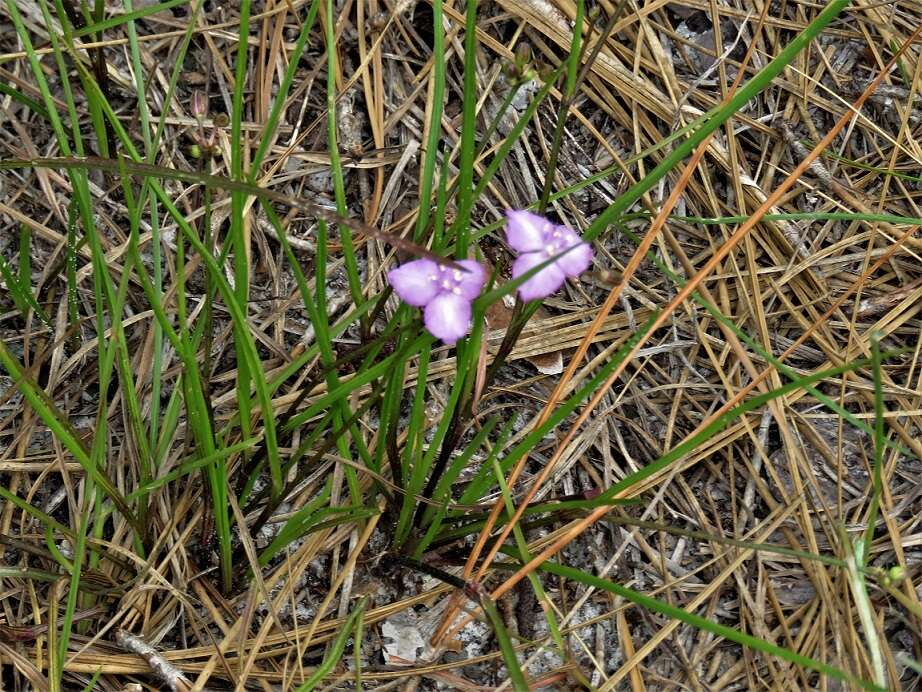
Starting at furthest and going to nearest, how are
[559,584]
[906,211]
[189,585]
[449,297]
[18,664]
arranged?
[906,211]
[559,584]
[189,585]
[18,664]
[449,297]

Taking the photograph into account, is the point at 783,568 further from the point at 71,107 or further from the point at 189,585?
the point at 71,107

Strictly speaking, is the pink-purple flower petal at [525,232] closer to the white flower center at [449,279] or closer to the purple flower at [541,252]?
the purple flower at [541,252]

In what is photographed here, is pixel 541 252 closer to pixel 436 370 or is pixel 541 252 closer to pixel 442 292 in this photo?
pixel 442 292

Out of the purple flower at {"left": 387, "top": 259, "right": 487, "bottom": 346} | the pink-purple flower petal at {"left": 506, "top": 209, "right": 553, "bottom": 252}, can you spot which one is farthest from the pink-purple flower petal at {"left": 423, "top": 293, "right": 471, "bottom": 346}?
the pink-purple flower petal at {"left": 506, "top": 209, "right": 553, "bottom": 252}

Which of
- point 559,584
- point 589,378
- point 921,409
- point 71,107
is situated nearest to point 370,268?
point 589,378

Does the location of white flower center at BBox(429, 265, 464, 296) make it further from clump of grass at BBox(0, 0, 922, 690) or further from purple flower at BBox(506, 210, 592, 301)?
clump of grass at BBox(0, 0, 922, 690)

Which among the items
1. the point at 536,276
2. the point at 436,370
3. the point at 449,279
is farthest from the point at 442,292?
the point at 436,370

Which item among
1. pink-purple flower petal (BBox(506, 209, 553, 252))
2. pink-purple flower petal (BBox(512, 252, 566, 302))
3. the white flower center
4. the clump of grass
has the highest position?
pink-purple flower petal (BBox(506, 209, 553, 252))
